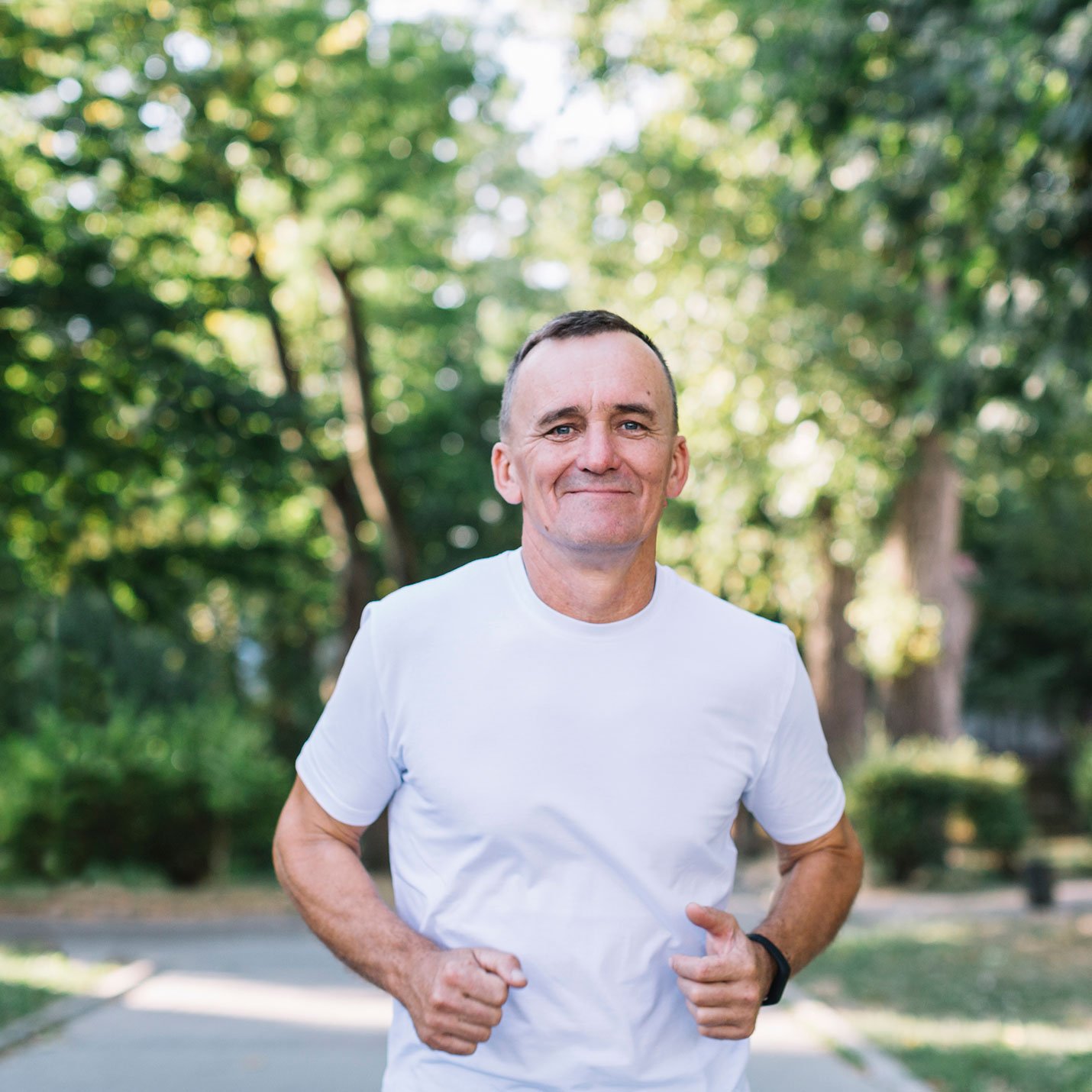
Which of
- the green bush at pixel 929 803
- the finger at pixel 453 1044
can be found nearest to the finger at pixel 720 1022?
the finger at pixel 453 1044

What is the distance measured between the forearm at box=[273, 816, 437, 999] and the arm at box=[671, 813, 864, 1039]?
0.43 metres

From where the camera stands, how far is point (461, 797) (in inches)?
95.0

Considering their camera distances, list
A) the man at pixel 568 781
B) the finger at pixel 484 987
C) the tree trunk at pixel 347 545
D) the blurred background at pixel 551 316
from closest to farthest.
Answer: the finger at pixel 484 987
the man at pixel 568 781
the blurred background at pixel 551 316
the tree trunk at pixel 347 545

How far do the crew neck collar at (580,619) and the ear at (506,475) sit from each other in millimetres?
141

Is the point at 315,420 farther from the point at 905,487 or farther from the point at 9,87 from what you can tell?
the point at 905,487

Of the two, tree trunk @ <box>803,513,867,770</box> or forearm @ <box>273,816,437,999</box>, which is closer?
forearm @ <box>273,816,437,999</box>

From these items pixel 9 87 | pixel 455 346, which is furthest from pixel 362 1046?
pixel 455 346

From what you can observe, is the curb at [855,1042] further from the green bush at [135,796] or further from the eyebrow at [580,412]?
the green bush at [135,796]

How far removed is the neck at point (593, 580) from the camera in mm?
2520

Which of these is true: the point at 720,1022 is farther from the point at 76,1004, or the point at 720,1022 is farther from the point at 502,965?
the point at 76,1004

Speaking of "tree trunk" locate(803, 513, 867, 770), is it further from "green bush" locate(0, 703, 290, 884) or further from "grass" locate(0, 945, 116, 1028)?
"grass" locate(0, 945, 116, 1028)

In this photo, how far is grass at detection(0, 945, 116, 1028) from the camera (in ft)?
28.5

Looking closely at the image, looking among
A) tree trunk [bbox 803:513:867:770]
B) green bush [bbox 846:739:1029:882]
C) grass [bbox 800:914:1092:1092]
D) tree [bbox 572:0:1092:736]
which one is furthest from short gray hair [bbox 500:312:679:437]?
tree trunk [bbox 803:513:867:770]

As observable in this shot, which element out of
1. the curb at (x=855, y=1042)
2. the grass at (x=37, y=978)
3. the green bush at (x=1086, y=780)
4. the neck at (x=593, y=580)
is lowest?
the green bush at (x=1086, y=780)
